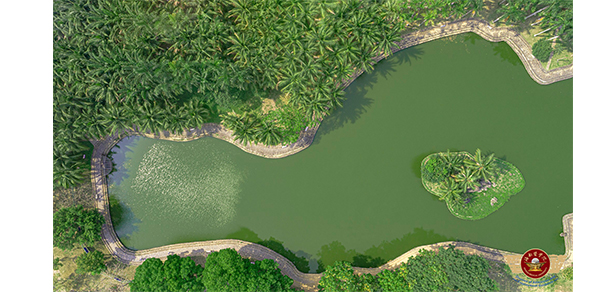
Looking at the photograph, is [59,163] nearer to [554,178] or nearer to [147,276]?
[147,276]

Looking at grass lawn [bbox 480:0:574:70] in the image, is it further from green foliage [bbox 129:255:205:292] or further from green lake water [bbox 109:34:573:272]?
green foliage [bbox 129:255:205:292]

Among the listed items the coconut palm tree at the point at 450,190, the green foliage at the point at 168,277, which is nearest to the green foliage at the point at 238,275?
the green foliage at the point at 168,277

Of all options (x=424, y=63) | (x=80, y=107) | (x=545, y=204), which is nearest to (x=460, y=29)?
(x=424, y=63)

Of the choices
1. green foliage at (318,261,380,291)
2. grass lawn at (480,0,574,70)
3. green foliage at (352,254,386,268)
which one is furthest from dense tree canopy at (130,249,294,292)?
grass lawn at (480,0,574,70)

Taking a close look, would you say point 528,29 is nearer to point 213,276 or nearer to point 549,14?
point 549,14

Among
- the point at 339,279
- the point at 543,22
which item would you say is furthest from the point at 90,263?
the point at 543,22

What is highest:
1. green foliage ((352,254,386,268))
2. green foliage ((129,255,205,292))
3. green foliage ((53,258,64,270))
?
green foliage ((352,254,386,268))
